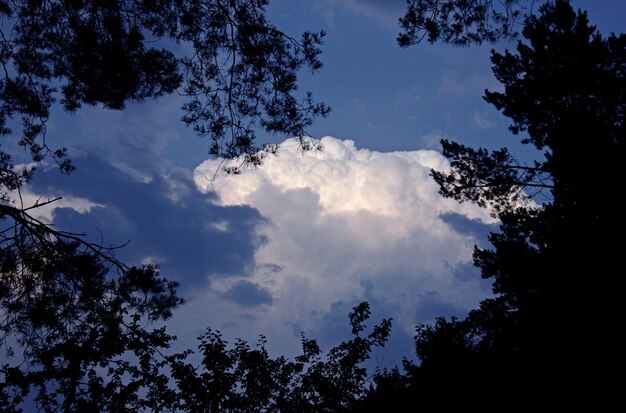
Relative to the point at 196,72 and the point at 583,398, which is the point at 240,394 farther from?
the point at 196,72

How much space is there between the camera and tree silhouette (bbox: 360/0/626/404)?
24.0ft

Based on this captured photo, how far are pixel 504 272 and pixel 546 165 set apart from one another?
3.11 metres

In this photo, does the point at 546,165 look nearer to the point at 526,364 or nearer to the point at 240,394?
the point at 526,364

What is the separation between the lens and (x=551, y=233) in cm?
999

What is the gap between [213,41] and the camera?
5.64 metres

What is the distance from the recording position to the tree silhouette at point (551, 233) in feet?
24.0

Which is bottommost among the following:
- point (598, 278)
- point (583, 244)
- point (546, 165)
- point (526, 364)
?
point (526, 364)

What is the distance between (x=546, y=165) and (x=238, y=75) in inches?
329

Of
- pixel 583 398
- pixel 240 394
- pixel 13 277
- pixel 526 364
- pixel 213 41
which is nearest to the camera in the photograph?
pixel 13 277

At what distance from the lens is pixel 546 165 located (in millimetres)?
10125

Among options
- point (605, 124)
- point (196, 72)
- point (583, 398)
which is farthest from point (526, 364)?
point (196, 72)

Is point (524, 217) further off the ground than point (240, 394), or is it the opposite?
point (524, 217)

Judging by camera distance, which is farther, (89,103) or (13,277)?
(89,103)

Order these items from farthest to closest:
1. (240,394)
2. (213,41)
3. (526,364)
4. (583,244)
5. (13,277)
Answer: (240,394) < (583,244) < (526,364) < (213,41) < (13,277)
